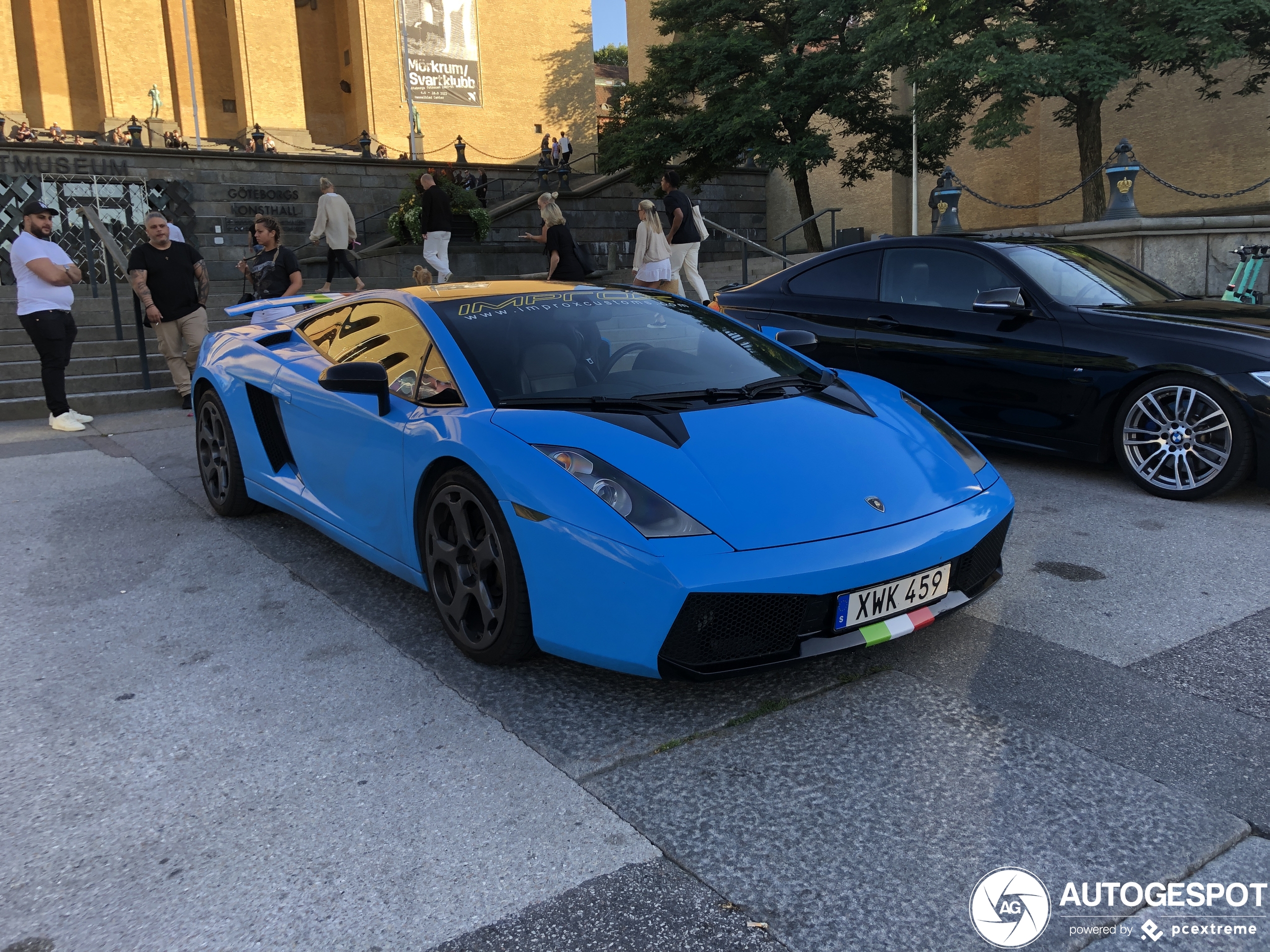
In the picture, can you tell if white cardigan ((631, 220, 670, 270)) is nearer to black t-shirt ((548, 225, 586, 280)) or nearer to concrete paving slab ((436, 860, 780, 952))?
black t-shirt ((548, 225, 586, 280))

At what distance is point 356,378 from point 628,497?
4.17 ft

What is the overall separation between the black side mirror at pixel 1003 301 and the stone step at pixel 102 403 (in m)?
7.60

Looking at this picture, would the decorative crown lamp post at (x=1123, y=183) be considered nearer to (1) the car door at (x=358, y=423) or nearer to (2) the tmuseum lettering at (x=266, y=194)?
(1) the car door at (x=358, y=423)

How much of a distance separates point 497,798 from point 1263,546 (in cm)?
370

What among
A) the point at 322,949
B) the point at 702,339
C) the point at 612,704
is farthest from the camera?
the point at 702,339

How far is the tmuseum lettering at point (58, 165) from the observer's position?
893 inches

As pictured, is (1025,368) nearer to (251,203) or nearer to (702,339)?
(702,339)

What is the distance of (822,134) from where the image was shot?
70.5ft

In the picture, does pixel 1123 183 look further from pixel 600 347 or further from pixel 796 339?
pixel 600 347

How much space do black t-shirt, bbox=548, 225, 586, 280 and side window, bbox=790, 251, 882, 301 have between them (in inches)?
158

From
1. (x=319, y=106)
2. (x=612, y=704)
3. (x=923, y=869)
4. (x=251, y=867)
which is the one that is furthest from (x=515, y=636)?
(x=319, y=106)

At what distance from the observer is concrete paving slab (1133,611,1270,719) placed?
293cm

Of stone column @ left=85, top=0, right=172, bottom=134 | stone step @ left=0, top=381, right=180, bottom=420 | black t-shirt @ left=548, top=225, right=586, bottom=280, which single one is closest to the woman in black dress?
A: black t-shirt @ left=548, top=225, right=586, bottom=280

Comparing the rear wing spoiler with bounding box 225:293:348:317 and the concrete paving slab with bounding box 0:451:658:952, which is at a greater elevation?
the rear wing spoiler with bounding box 225:293:348:317
